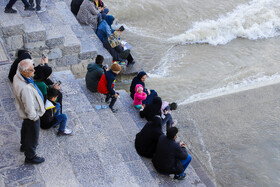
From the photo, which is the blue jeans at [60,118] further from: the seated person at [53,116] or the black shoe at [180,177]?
the black shoe at [180,177]

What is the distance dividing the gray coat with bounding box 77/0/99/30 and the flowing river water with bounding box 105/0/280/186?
5.05 feet

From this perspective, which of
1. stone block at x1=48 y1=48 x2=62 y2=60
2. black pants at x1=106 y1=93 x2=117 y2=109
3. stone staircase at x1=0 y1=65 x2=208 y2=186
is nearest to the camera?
stone staircase at x1=0 y1=65 x2=208 y2=186

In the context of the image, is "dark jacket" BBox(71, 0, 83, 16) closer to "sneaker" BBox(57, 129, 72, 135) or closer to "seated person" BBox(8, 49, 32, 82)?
"seated person" BBox(8, 49, 32, 82)

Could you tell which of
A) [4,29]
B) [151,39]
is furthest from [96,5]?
[4,29]

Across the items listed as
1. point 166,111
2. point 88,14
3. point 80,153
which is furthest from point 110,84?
point 88,14

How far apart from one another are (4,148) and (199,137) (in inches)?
152

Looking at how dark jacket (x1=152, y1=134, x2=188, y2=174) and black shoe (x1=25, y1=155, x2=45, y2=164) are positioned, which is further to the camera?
dark jacket (x1=152, y1=134, x2=188, y2=174)

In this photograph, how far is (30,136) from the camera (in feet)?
14.6

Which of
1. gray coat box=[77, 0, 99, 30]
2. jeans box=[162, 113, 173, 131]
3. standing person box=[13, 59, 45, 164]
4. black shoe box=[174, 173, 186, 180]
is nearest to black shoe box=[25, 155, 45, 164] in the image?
standing person box=[13, 59, 45, 164]

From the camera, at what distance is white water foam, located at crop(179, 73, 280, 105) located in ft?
27.4

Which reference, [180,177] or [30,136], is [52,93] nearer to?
[30,136]

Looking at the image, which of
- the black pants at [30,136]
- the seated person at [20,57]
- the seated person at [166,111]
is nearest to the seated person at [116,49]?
the seated person at [166,111]

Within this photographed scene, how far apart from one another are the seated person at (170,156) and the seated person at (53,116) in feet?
4.83

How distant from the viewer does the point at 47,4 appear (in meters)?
9.34
